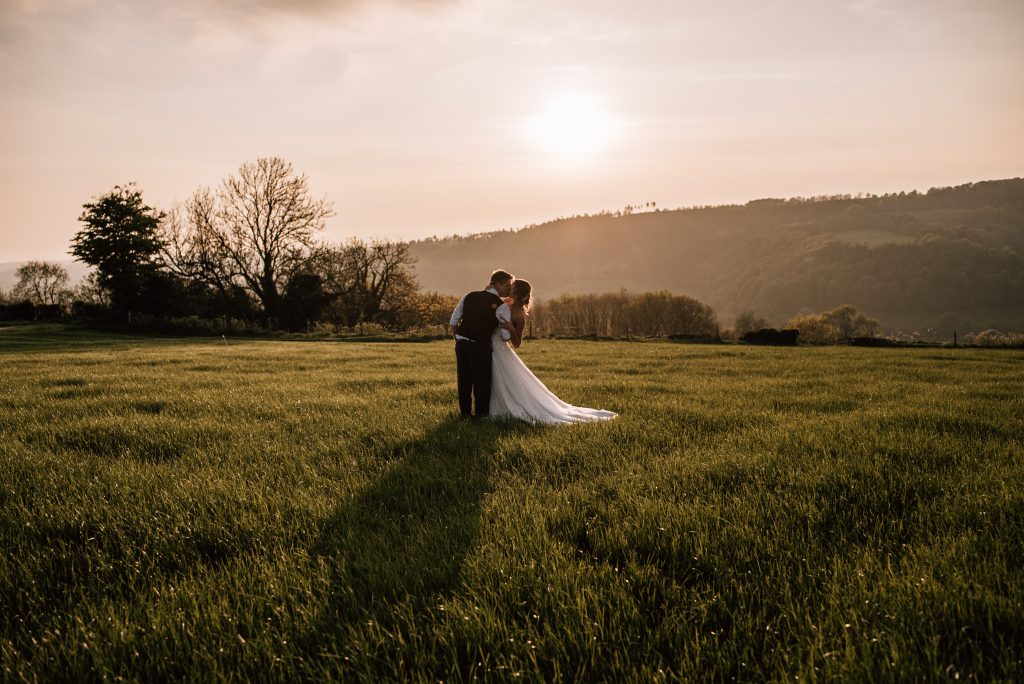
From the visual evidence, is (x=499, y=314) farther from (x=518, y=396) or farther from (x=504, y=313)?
(x=518, y=396)

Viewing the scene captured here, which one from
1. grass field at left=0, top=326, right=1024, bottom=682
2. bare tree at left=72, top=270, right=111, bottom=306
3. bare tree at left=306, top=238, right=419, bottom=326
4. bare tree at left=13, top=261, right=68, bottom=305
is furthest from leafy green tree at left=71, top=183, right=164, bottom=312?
bare tree at left=13, top=261, right=68, bottom=305

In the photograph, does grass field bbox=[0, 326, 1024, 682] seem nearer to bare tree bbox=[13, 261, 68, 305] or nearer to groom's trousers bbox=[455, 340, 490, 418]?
groom's trousers bbox=[455, 340, 490, 418]

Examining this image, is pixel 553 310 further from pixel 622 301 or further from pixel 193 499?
pixel 193 499

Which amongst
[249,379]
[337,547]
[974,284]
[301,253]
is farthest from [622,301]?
[974,284]

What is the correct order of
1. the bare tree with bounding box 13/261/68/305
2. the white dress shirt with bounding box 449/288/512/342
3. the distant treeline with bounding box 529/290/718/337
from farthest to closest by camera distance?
the distant treeline with bounding box 529/290/718/337
the bare tree with bounding box 13/261/68/305
the white dress shirt with bounding box 449/288/512/342

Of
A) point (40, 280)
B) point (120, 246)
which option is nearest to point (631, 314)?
point (120, 246)

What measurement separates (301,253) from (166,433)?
51065 millimetres

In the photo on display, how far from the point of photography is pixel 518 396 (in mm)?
8648

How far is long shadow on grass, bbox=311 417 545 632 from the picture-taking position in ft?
10.2

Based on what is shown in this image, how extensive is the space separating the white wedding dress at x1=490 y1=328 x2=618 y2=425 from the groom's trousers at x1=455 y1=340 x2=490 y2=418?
18 cm

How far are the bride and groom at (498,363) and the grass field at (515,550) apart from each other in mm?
1056

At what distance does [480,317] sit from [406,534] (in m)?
4.93

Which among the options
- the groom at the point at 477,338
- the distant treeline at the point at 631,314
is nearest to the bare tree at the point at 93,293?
the groom at the point at 477,338

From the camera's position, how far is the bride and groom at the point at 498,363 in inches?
334
